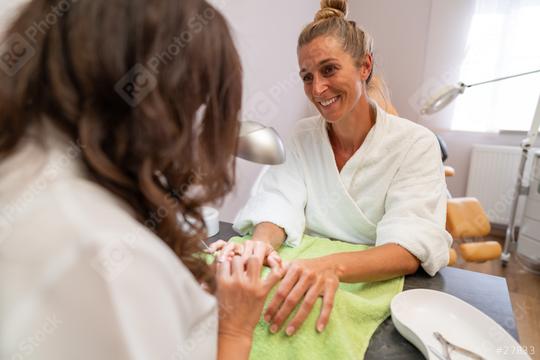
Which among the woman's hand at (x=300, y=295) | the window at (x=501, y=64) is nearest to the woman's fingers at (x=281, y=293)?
the woman's hand at (x=300, y=295)

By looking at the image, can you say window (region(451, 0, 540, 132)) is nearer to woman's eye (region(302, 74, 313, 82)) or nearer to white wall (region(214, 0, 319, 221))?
white wall (region(214, 0, 319, 221))

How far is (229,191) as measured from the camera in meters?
0.50

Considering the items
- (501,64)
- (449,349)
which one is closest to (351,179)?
(449,349)

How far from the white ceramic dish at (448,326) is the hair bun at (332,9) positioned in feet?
2.84

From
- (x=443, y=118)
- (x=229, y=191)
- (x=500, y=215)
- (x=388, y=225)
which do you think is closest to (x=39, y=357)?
(x=229, y=191)

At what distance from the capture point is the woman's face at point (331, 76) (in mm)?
1001

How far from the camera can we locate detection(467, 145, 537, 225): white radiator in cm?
256

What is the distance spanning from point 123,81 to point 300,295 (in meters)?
0.49

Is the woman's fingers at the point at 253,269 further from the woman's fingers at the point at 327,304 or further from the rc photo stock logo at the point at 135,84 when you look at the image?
the rc photo stock logo at the point at 135,84

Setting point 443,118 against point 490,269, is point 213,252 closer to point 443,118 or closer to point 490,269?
point 490,269

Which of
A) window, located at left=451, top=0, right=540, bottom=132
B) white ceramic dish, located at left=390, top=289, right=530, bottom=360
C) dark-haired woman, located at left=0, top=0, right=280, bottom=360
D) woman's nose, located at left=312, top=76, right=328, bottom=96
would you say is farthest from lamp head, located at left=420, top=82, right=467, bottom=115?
dark-haired woman, located at left=0, top=0, right=280, bottom=360

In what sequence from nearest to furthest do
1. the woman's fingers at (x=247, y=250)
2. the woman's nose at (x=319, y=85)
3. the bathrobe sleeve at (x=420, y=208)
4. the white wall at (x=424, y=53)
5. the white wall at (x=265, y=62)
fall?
the woman's fingers at (x=247, y=250)
the bathrobe sleeve at (x=420, y=208)
the woman's nose at (x=319, y=85)
the white wall at (x=265, y=62)
the white wall at (x=424, y=53)

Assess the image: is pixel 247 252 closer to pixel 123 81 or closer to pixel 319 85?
pixel 123 81

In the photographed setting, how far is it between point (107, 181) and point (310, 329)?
426 mm
